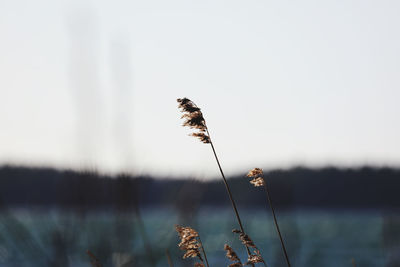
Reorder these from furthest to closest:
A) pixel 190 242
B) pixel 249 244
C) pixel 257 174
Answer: pixel 257 174 < pixel 190 242 < pixel 249 244

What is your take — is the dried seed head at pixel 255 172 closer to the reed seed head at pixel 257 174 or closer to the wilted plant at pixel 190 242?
the reed seed head at pixel 257 174

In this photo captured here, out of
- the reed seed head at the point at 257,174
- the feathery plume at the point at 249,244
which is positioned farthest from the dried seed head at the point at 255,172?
the feathery plume at the point at 249,244

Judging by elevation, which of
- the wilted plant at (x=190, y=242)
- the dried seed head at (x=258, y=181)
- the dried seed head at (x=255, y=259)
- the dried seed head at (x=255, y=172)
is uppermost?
the dried seed head at (x=255, y=172)

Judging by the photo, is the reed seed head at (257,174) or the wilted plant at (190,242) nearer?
the wilted plant at (190,242)

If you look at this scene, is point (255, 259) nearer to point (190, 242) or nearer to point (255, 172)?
point (190, 242)

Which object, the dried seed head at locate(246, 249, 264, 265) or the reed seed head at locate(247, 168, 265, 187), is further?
the reed seed head at locate(247, 168, 265, 187)

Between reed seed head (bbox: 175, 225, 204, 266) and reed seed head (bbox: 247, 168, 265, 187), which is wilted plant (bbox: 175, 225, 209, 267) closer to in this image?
reed seed head (bbox: 175, 225, 204, 266)

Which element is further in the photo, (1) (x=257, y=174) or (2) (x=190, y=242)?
(1) (x=257, y=174)

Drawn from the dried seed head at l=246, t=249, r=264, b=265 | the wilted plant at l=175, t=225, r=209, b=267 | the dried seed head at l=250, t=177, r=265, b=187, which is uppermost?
the dried seed head at l=250, t=177, r=265, b=187

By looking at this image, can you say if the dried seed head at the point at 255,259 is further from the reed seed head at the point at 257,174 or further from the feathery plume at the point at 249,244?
the reed seed head at the point at 257,174

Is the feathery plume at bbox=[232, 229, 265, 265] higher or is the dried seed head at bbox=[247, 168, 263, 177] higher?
the dried seed head at bbox=[247, 168, 263, 177]

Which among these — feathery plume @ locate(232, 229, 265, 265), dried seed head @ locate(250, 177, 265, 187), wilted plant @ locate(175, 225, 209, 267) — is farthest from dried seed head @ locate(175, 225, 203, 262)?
dried seed head @ locate(250, 177, 265, 187)

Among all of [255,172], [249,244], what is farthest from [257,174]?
[249,244]

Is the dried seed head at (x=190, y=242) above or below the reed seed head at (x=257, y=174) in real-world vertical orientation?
below
